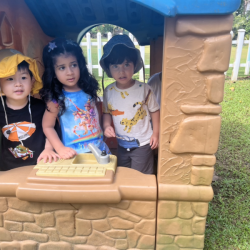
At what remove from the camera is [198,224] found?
1770 millimetres

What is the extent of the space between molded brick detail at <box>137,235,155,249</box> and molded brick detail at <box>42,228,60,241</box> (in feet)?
2.00

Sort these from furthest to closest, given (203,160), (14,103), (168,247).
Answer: (14,103) → (168,247) → (203,160)

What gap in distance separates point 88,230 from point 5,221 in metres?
0.62

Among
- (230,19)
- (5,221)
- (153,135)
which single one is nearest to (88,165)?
(153,135)

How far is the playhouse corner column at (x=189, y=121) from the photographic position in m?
1.41

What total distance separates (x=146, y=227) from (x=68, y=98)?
44.8 inches

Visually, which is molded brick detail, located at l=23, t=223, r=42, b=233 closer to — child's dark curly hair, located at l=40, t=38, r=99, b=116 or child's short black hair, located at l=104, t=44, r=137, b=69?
child's dark curly hair, located at l=40, t=38, r=99, b=116

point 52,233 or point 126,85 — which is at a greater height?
point 126,85

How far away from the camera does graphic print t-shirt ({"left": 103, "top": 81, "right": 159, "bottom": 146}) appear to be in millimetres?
2111

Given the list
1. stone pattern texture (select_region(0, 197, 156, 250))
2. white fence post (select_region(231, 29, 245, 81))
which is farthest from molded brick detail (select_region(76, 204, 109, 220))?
white fence post (select_region(231, 29, 245, 81))

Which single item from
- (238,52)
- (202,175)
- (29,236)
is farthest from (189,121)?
(238,52)

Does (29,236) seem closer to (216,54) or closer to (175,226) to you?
(175,226)

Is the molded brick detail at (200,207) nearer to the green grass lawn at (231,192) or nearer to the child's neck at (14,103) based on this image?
the green grass lawn at (231,192)

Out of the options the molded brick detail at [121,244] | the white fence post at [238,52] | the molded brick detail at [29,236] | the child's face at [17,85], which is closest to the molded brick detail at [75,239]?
the molded brick detail at [29,236]
